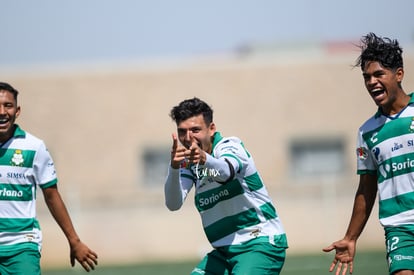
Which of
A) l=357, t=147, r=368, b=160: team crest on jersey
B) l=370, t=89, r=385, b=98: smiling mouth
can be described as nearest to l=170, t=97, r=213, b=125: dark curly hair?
l=357, t=147, r=368, b=160: team crest on jersey

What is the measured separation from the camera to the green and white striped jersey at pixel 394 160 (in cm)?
675

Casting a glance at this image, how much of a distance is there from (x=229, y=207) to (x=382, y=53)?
163cm

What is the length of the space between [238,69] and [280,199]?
795 centimetres

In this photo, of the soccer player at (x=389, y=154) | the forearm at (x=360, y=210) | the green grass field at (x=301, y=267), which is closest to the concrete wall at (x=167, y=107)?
the green grass field at (x=301, y=267)

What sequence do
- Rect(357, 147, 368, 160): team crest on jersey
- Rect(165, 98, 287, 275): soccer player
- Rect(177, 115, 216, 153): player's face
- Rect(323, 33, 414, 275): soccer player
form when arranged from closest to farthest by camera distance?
Rect(323, 33, 414, 275): soccer player → Rect(357, 147, 368, 160): team crest on jersey → Rect(165, 98, 287, 275): soccer player → Rect(177, 115, 216, 153): player's face

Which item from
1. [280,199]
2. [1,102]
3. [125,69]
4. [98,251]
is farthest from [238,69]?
[1,102]

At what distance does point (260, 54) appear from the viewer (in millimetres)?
35438

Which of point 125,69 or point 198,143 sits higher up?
point 125,69

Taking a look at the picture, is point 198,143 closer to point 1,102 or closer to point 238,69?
point 1,102

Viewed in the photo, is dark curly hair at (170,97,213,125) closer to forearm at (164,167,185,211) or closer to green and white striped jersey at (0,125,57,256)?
forearm at (164,167,185,211)

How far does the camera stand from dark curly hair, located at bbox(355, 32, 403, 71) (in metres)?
6.91

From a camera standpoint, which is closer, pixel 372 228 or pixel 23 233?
pixel 23 233

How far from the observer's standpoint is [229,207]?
735 cm

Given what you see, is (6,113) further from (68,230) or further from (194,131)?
(194,131)
